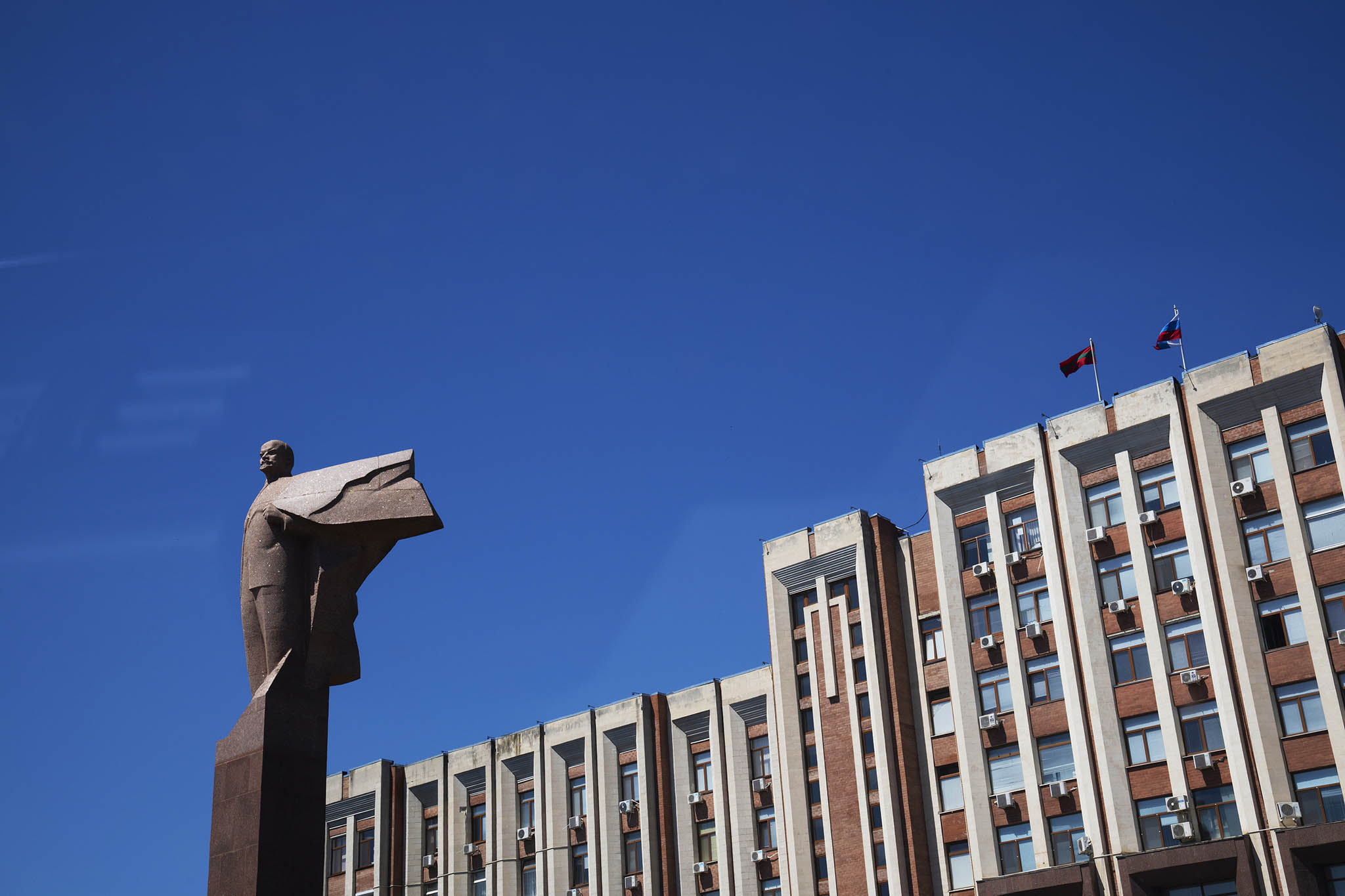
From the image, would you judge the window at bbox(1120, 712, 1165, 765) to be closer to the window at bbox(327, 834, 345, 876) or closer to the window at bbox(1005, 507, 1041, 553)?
the window at bbox(1005, 507, 1041, 553)

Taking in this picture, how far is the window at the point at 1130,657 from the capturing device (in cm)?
3167

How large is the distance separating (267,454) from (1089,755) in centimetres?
2351

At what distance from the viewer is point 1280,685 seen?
29703 millimetres

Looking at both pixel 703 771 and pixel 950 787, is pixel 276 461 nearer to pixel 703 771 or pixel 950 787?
pixel 950 787

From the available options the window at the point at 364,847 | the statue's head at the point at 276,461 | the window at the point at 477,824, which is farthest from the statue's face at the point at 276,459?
the window at the point at 364,847

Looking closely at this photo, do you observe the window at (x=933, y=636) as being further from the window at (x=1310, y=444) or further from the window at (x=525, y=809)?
the window at (x=525, y=809)

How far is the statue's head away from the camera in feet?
42.4

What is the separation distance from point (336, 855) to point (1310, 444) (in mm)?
32275

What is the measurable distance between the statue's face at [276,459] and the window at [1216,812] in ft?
76.2

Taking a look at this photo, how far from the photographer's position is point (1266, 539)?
101 feet

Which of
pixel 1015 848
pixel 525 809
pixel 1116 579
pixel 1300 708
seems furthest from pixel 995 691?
pixel 525 809

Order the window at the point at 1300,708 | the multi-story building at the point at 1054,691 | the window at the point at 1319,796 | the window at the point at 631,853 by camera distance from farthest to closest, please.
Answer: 1. the window at the point at 631,853
2. the multi-story building at the point at 1054,691
3. the window at the point at 1300,708
4. the window at the point at 1319,796

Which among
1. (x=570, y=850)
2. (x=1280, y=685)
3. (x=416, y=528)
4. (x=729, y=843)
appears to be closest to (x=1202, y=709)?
(x=1280, y=685)

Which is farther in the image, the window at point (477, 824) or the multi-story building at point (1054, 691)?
the window at point (477, 824)
